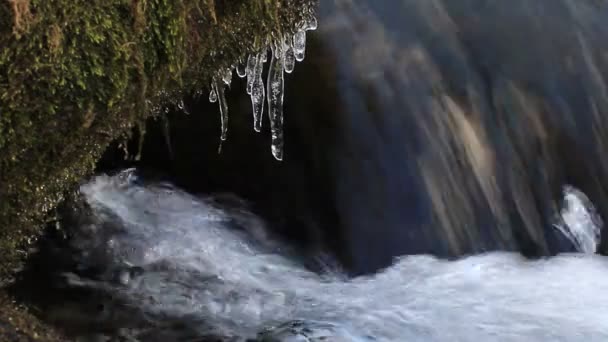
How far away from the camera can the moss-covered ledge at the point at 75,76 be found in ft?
6.19

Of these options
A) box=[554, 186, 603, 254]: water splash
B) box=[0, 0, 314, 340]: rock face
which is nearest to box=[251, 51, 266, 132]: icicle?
box=[0, 0, 314, 340]: rock face

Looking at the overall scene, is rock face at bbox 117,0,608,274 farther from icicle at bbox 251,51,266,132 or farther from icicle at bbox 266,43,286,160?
icicle at bbox 251,51,266,132

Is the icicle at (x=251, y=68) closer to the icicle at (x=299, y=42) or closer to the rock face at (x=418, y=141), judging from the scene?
the icicle at (x=299, y=42)

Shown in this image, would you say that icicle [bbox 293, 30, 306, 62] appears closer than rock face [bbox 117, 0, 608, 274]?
Yes

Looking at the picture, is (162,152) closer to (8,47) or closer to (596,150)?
(8,47)

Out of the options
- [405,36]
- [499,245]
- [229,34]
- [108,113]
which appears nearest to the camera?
[108,113]

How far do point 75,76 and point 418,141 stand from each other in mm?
2071

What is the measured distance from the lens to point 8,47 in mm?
1844

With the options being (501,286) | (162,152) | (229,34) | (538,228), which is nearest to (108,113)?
(229,34)

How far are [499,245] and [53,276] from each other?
205 centimetres

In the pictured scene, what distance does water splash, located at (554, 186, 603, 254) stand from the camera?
11.0 ft

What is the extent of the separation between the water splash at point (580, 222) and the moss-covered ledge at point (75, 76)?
1894 mm

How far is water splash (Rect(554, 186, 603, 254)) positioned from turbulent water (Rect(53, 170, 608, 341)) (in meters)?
0.08

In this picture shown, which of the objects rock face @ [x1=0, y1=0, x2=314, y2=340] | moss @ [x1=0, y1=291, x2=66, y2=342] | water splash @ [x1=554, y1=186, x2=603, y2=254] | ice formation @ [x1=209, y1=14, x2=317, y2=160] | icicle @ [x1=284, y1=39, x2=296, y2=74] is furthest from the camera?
water splash @ [x1=554, y1=186, x2=603, y2=254]
